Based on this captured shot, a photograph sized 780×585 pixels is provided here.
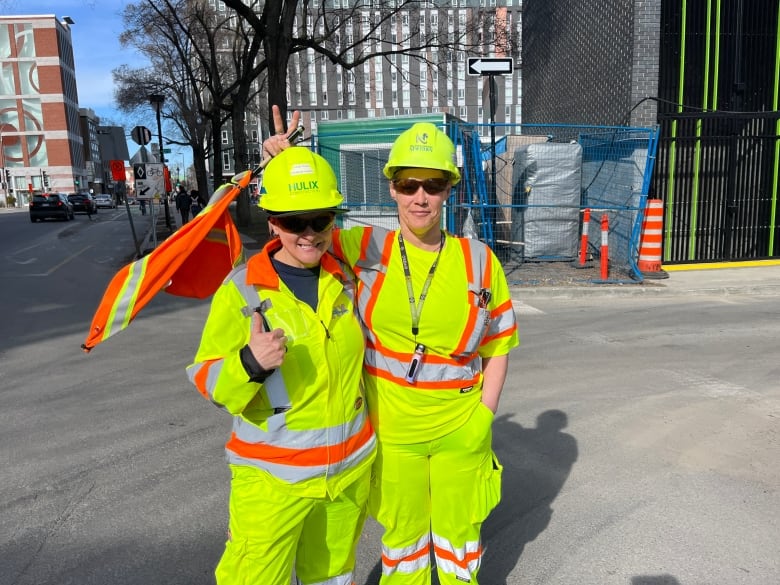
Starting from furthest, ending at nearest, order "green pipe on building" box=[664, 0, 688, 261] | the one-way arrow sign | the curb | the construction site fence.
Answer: "green pipe on building" box=[664, 0, 688, 261], the construction site fence, the curb, the one-way arrow sign

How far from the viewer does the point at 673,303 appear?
370 inches

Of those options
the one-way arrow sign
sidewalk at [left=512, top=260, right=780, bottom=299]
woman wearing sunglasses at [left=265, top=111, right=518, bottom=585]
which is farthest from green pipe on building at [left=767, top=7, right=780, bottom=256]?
woman wearing sunglasses at [left=265, top=111, right=518, bottom=585]

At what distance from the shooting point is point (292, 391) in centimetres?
190

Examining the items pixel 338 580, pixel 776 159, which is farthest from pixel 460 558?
pixel 776 159

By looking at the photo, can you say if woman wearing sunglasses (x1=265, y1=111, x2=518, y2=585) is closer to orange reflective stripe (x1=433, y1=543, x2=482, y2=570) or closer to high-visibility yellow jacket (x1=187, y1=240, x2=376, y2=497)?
orange reflective stripe (x1=433, y1=543, x2=482, y2=570)

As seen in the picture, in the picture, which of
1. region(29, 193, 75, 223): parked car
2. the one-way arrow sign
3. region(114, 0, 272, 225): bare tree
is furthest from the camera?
region(29, 193, 75, 223): parked car

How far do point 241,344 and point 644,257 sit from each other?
10848 millimetres

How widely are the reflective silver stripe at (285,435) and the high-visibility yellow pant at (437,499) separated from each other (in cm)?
28

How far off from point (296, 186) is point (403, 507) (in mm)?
1204

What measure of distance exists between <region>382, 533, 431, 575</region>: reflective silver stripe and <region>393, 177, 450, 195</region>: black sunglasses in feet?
4.23

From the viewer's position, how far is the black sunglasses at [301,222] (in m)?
1.93

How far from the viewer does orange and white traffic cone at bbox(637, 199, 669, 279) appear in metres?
11.1

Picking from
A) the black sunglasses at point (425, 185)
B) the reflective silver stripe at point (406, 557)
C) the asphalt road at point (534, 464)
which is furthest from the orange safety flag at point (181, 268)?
the asphalt road at point (534, 464)

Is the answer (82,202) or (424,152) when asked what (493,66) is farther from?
(82,202)
